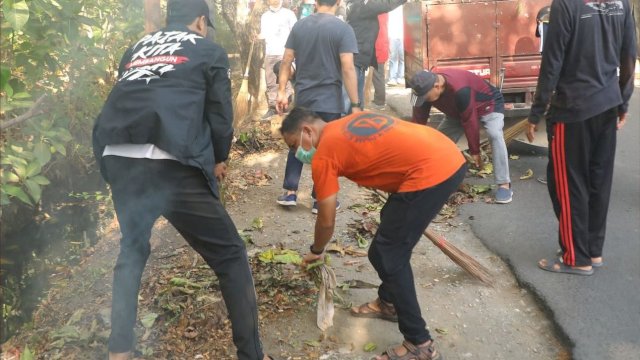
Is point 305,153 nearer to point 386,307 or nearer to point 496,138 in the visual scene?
point 386,307

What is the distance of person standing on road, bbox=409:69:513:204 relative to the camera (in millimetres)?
5461

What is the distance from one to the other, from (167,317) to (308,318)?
876 millimetres

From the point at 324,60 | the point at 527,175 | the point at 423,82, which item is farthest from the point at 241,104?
the point at 527,175

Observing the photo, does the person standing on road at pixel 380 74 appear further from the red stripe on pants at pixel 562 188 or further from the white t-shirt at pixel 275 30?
the red stripe on pants at pixel 562 188

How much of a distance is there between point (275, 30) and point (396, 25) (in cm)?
511

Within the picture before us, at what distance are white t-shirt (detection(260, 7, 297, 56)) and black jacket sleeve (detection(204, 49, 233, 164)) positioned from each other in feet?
20.0

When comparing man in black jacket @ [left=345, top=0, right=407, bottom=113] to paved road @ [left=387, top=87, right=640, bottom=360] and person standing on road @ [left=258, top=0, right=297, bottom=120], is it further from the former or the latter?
paved road @ [left=387, top=87, right=640, bottom=360]

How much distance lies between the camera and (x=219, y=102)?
3.10 m

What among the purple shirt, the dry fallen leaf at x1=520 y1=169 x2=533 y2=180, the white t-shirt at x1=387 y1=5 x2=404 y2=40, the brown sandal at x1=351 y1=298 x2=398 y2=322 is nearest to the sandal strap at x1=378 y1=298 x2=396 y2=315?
the brown sandal at x1=351 y1=298 x2=398 y2=322

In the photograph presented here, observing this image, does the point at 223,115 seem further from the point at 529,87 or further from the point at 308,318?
the point at 529,87

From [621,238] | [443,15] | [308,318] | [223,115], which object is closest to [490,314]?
[308,318]

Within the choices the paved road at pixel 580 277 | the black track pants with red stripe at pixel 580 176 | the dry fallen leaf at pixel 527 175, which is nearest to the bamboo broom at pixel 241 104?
the paved road at pixel 580 277

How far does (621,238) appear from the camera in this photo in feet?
16.9

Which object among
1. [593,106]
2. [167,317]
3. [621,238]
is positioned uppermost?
[593,106]
